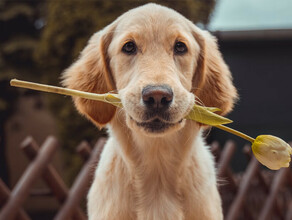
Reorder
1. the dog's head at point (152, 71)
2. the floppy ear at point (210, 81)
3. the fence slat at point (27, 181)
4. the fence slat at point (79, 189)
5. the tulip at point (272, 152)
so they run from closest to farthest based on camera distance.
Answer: the tulip at point (272, 152), the dog's head at point (152, 71), the floppy ear at point (210, 81), the fence slat at point (27, 181), the fence slat at point (79, 189)

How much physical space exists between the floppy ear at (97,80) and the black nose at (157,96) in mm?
631

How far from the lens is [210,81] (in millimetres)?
2660

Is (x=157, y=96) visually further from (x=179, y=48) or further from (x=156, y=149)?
(x=156, y=149)

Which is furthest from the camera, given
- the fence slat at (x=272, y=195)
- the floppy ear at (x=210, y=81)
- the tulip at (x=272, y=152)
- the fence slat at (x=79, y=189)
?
the fence slat at (x=272, y=195)

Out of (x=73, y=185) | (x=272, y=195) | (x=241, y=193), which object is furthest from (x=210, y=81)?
(x=272, y=195)

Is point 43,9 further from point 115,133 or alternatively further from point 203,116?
point 203,116

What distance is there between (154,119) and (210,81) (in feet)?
2.51

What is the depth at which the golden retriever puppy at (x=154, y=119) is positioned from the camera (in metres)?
2.22

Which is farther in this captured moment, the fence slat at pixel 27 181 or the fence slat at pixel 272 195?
the fence slat at pixel 272 195

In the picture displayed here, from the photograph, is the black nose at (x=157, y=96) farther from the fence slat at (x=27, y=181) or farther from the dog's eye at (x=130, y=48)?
the fence slat at (x=27, y=181)

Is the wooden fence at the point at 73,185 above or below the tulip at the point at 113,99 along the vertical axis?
below

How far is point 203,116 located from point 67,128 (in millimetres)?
4416

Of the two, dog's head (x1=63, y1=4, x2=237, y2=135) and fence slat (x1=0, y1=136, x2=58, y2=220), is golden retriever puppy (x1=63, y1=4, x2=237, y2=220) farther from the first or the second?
fence slat (x1=0, y1=136, x2=58, y2=220)

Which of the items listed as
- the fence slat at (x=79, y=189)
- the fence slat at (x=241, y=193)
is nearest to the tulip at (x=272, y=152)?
the fence slat at (x=79, y=189)
